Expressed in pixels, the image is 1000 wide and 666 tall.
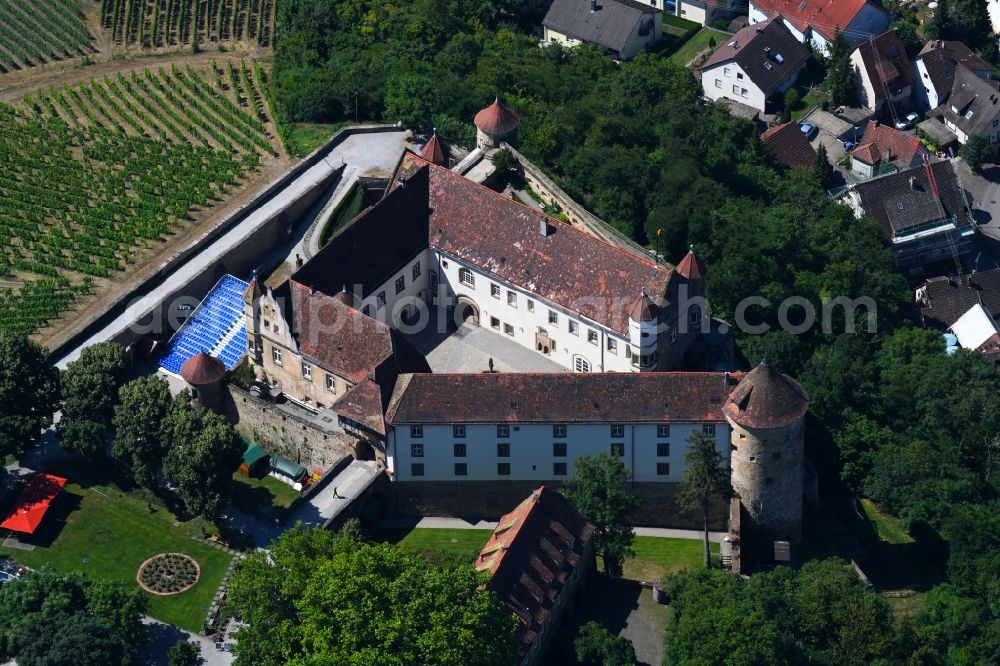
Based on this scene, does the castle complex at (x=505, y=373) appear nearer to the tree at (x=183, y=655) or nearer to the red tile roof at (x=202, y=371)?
the red tile roof at (x=202, y=371)

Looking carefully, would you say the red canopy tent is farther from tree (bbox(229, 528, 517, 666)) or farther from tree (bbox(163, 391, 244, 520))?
tree (bbox(229, 528, 517, 666))

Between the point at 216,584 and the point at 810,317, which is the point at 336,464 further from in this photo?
the point at 810,317

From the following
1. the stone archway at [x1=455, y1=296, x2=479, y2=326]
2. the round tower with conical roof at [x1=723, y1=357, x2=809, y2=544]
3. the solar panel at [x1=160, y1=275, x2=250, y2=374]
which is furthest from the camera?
the stone archway at [x1=455, y1=296, x2=479, y2=326]

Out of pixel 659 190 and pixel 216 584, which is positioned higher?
pixel 659 190

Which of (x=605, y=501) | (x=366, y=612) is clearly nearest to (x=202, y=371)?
(x=366, y=612)

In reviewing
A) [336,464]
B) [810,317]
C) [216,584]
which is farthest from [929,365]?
[216,584]

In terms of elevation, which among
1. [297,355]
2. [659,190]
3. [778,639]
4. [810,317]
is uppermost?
[659,190]

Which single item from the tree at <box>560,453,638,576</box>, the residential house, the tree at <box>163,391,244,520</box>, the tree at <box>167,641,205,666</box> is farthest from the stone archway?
the residential house

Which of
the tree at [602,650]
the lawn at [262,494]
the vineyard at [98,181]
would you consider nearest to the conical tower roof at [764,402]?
the tree at [602,650]
